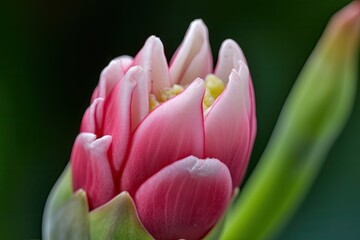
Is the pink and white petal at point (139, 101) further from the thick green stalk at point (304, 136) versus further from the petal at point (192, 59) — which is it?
the thick green stalk at point (304, 136)

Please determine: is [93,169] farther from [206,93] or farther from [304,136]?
[304,136]

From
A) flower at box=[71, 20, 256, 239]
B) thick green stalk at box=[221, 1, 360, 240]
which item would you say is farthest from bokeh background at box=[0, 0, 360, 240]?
flower at box=[71, 20, 256, 239]

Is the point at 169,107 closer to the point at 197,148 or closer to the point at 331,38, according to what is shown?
the point at 197,148

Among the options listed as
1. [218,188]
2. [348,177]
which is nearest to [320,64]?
[218,188]

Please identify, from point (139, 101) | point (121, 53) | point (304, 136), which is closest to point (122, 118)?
point (139, 101)

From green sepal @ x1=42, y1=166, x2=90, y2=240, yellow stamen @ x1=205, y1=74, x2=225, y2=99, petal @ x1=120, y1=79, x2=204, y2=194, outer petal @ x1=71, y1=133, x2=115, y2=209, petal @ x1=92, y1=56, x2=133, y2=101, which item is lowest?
green sepal @ x1=42, y1=166, x2=90, y2=240

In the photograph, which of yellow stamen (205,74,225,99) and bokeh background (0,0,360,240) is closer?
yellow stamen (205,74,225,99)

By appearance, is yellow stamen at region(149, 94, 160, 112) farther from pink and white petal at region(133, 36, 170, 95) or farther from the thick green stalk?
the thick green stalk
